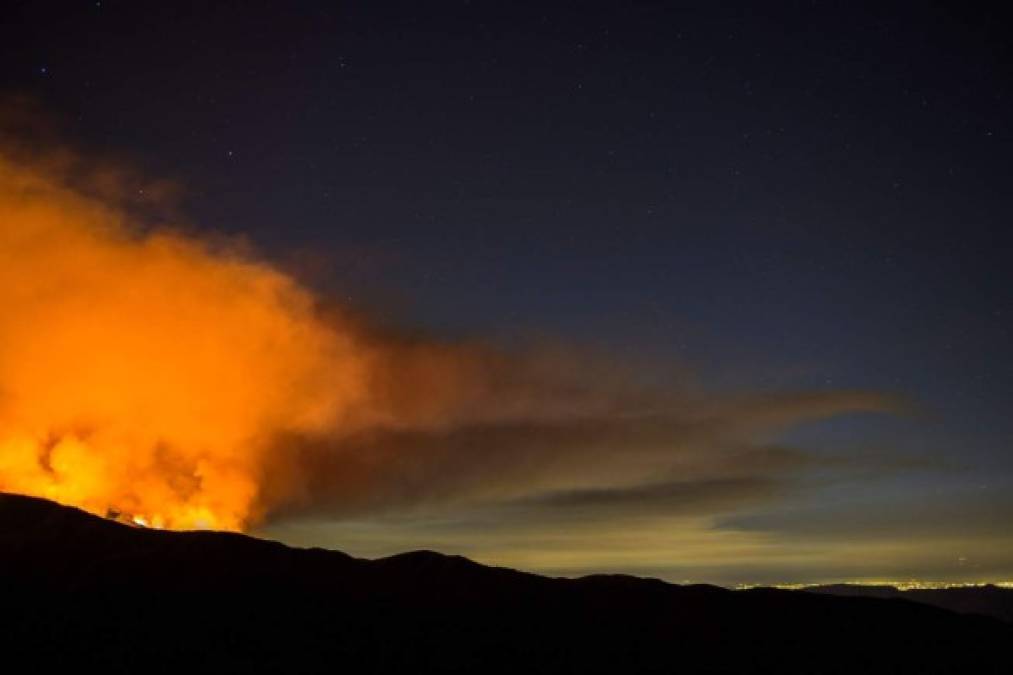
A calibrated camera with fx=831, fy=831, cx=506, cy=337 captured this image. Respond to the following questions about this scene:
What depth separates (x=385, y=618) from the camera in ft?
181

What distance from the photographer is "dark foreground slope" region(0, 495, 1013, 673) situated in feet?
161

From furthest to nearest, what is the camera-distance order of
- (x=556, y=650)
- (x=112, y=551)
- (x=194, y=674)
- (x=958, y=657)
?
(x=112, y=551), (x=958, y=657), (x=556, y=650), (x=194, y=674)

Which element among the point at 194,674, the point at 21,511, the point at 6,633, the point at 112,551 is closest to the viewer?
the point at 194,674

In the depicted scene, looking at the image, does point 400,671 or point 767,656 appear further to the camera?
point 767,656

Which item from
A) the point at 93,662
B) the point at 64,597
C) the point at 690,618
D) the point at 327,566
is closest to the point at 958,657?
the point at 690,618

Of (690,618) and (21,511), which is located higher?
(21,511)

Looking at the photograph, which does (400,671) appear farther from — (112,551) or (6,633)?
(112,551)

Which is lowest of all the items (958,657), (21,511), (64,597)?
(958,657)

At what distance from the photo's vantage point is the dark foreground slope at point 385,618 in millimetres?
49094

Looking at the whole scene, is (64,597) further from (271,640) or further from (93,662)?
(271,640)

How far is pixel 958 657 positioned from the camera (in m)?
57.2

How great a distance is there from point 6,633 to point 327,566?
2224 centimetres

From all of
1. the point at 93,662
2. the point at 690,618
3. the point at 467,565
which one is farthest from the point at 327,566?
the point at 690,618

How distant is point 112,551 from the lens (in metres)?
64.4
